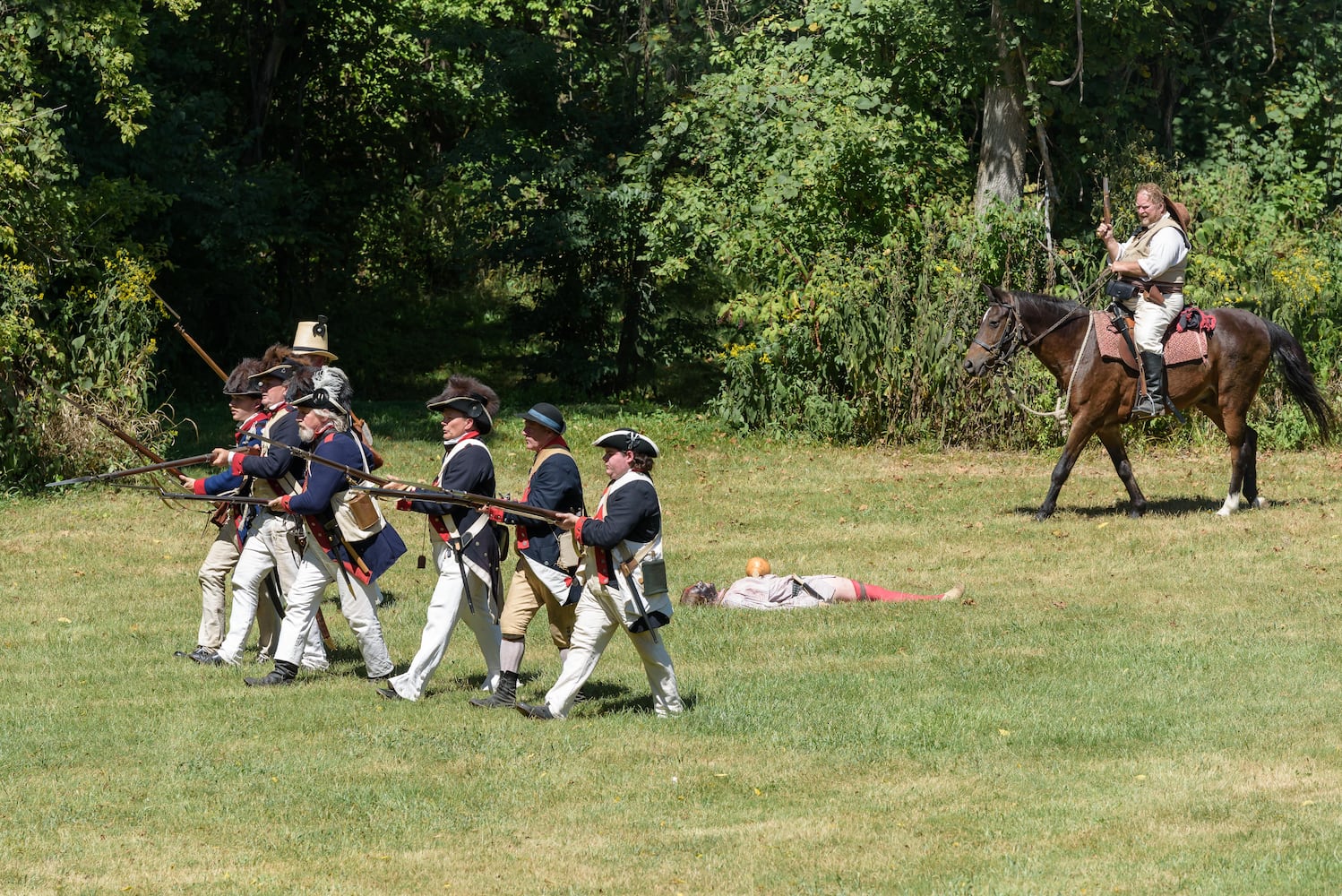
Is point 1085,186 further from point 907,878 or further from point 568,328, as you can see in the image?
point 907,878

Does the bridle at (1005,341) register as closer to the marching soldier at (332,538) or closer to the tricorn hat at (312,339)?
the tricorn hat at (312,339)

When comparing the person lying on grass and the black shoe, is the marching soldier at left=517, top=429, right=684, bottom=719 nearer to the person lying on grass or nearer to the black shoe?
the black shoe

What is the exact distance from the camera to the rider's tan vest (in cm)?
1638

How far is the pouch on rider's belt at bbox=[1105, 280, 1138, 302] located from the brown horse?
0.37 m

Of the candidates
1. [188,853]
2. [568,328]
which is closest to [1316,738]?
[188,853]

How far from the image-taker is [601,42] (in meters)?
32.5

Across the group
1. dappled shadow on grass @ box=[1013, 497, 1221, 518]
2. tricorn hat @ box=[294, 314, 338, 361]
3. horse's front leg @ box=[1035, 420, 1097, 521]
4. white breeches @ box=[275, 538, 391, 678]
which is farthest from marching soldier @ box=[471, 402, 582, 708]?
dappled shadow on grass @ box=[1013, 497, 1221, 518]

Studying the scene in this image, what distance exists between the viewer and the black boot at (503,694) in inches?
420

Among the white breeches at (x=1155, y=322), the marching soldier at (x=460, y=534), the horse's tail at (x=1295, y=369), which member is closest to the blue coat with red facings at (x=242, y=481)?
the marching soldier at (x=460, y=534)

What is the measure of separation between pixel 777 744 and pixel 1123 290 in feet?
28.5

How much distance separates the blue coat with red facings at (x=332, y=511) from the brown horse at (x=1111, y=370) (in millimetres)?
7718

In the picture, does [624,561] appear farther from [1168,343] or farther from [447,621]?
[1168,343]

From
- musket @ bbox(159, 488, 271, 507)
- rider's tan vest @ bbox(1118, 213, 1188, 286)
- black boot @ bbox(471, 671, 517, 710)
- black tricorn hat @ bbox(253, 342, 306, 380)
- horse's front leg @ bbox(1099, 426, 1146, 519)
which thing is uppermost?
rider's tan vest @ bbox(1118, 213, 1188, 286)

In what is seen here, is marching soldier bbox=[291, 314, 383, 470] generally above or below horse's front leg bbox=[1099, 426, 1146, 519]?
above
